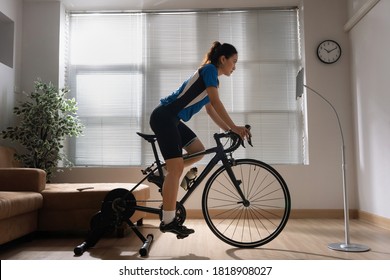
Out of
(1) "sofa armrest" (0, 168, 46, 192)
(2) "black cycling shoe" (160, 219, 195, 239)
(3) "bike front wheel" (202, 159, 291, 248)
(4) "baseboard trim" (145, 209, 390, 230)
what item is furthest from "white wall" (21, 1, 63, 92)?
Answer: (2) "black cycling shoe" (160, 219, 195, 239)

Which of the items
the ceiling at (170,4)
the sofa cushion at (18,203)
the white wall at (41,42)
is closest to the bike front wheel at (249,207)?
the sofa cushion at (18,203)

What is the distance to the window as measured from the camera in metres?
4.46

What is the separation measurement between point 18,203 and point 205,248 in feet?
4.24

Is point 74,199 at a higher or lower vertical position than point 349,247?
higher

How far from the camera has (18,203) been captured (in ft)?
8.11

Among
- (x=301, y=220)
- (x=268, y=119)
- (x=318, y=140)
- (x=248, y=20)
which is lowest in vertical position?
(x=301, y=220)

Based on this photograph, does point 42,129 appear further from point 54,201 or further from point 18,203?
point 18,203

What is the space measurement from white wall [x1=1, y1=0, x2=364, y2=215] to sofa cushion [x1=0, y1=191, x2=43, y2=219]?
1535 mm

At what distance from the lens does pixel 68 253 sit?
2.41 m

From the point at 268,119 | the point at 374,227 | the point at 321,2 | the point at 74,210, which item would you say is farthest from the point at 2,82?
the point at 374,227

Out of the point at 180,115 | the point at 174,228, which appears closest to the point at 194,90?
the point at 180,115

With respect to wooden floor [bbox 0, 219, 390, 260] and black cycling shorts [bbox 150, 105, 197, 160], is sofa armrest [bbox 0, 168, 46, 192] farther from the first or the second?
black cycling shorts [bbox 150, 105, 197, 160]

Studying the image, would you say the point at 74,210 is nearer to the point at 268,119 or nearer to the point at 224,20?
the point at 268,119
